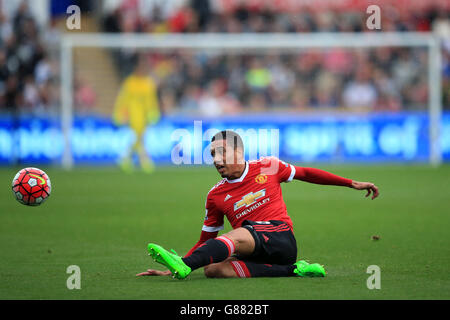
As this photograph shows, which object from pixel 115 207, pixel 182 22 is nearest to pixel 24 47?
pixel 182 22

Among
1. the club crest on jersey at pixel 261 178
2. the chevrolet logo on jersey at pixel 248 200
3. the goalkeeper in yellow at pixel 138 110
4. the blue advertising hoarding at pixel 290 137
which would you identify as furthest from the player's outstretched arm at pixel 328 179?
the blue advertising hoarding at pixel 290 137

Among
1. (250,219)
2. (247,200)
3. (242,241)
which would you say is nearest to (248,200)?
(247,200)

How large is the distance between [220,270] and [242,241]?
0.34 meters

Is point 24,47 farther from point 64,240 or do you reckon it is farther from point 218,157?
point 218,157

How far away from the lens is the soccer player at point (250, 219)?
6.59m

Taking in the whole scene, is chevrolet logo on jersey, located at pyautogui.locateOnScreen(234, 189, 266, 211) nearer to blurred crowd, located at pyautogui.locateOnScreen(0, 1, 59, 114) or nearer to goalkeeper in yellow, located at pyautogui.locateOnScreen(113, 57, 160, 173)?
goalkeeper in yellow, located at pyautogui.locateOnScreen(113, 57, 160, 173)

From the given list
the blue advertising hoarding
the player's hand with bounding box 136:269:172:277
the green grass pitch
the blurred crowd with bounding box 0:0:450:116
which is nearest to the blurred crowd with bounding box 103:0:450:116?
the blurred crowd with bounding box 0:0:450:116

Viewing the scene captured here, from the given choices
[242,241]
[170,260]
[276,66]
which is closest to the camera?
[170,260]

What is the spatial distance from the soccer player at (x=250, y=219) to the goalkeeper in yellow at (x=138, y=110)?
573 inches

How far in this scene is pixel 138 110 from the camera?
70.4ft

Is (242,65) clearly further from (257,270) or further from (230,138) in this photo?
(257,270)

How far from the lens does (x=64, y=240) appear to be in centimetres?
942

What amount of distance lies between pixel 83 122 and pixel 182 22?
528 centimetres

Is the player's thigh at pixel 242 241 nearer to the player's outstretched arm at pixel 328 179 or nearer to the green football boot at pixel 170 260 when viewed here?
the green football boot at pixel 170 260
